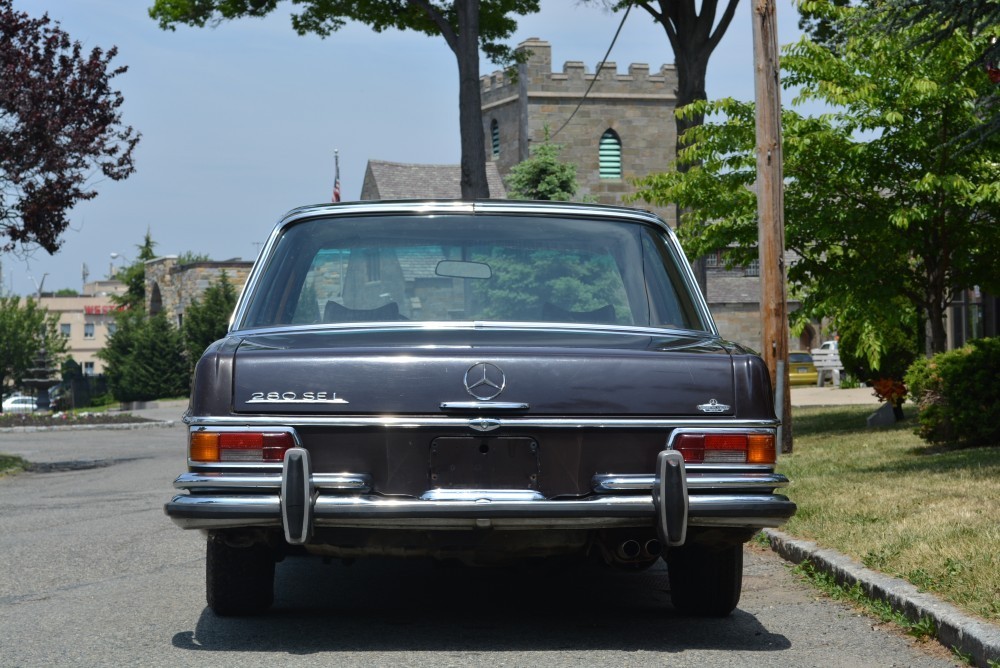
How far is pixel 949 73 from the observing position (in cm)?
1630

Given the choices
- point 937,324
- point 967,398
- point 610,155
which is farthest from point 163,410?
point 967,398

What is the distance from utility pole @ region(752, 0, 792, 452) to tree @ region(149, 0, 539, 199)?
6.74 metres

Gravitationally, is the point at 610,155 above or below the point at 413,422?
above

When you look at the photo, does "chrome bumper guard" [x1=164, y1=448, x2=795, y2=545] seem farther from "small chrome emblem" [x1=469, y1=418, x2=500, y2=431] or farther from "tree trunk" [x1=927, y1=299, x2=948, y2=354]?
"tree trunk" [x1=927, y1=299, x2=948, y2=354]

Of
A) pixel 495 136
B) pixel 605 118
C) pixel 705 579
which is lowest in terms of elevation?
pixel 705 579

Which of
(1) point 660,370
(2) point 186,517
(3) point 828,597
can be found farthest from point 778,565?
(2) point 186,517

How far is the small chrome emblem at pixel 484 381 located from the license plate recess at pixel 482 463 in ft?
0.54

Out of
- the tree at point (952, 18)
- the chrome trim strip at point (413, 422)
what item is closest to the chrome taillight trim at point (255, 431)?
the chrome trim strip at point (413, 422)

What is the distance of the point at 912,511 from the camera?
8.66m

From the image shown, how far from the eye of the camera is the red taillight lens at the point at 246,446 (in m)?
5.12

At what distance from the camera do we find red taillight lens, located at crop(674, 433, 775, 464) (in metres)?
5.21

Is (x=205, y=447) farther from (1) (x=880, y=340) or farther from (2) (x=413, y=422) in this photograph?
(1) (x=880, y=340)

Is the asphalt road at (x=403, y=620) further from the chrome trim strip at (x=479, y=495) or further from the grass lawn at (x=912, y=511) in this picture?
the chrome trim strip at (x=479, y=495)

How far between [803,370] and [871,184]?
111ft
